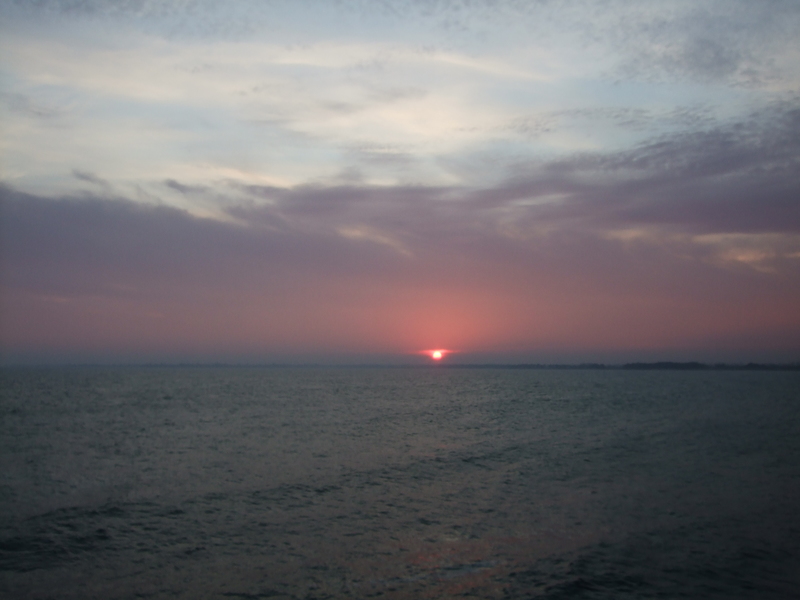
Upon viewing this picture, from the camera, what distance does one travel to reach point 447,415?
67562mm

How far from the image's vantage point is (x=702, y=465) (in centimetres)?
3503

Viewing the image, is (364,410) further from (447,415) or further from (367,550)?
(367,550)

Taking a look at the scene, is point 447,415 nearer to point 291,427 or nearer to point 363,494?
point 291,427

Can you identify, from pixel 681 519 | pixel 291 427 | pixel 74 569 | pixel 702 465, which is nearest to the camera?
pixel 74 569

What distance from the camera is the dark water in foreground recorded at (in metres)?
16.6

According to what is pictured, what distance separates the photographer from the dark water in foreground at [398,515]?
16.6 meters

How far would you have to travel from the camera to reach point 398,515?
76.3ft

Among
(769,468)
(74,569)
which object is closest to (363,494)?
(74,569)

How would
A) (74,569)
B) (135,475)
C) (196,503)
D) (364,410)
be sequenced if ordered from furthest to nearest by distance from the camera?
(364,410) → (135,475) → (196,503) → (74,569)

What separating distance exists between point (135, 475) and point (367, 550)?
1898 cm

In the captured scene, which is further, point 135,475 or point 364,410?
point 364,410

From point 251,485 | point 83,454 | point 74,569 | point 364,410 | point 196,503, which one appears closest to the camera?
point 74,569

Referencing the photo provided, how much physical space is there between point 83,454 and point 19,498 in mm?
13906

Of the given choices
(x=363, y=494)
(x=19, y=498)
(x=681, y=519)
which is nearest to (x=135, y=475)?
(x=19, y=498)
